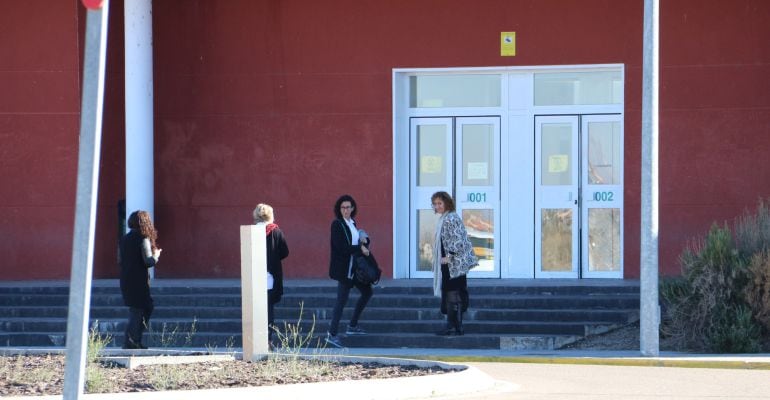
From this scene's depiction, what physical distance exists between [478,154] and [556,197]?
4.13ft

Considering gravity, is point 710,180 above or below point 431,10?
below

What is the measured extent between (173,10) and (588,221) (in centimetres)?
668

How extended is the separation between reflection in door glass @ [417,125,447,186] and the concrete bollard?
7.48 m

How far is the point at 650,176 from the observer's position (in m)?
13.6

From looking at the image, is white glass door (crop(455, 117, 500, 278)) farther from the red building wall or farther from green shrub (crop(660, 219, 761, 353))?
green shrub (crop(660, 219, 761, 353))

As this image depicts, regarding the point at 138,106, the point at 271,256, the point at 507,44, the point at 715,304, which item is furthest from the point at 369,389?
the point at 138,106

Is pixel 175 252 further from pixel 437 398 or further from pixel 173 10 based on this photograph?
pixel 437 398

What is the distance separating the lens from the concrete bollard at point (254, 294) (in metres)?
12.2

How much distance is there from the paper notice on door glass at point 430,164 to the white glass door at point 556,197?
4.61ft

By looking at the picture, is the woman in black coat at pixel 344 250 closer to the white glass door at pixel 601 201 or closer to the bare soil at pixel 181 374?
the bare soil at pixel 181 374

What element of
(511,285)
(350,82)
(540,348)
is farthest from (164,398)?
(350,82)

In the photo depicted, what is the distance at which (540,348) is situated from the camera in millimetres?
15414

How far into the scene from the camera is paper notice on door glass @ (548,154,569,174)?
19484mm

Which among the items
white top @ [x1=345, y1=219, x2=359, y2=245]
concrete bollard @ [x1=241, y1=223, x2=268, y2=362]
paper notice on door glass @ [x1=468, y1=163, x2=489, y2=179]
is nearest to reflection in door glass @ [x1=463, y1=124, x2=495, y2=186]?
paper notice on door glass @ [x1=468, y1=163, x2=489, y2=179]
